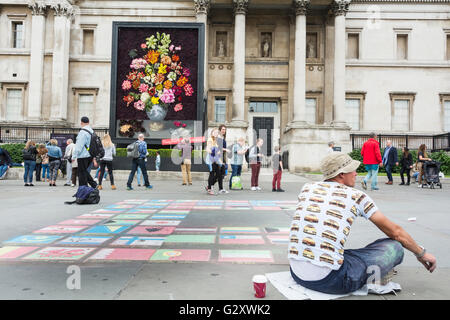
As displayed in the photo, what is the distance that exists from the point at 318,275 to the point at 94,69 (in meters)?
32.2

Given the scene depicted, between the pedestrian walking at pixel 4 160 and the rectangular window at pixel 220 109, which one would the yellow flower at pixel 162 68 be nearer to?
the pedestrian walking at pixel 4 160

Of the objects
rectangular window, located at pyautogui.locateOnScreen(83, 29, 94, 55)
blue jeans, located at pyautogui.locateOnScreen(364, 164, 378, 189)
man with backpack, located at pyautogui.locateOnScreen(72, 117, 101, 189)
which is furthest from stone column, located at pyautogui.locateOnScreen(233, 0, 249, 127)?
man with backpack, located at pyautogui.locateOnScreen(72, 117, 101, 189)

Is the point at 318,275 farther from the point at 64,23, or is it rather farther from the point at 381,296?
the point at 64,23

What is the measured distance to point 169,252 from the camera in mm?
4594

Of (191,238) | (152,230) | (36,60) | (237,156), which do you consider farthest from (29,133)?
(191,238)

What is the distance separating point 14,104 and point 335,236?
112ft

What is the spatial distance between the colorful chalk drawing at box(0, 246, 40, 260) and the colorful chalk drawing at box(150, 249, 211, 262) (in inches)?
59.3

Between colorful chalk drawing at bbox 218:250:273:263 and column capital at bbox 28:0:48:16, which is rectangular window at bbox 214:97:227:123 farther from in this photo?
colorful chalk drawing at bbox 218:250:273:263

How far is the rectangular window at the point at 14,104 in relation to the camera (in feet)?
103

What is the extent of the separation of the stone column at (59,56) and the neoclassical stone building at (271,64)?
0.36 feet

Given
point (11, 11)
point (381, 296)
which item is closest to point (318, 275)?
point (381, 296)

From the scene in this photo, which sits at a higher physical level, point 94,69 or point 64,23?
point 64,23

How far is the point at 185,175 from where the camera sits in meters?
16.2

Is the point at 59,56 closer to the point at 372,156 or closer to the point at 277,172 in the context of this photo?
the point at 277,172
